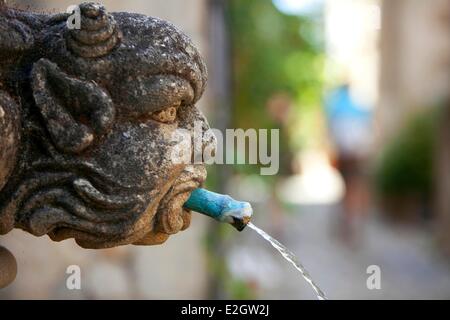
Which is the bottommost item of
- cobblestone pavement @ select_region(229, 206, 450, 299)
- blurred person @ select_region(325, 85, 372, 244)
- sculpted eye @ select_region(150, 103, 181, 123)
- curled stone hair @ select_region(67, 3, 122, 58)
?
sculpted eye @ select_region(150, 103, 181, 123)

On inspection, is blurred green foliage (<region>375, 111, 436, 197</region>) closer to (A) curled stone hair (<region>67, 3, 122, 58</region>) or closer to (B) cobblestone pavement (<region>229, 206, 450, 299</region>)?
(B) cobblestone pavement (<region>229, 206, 450, 299</region>)

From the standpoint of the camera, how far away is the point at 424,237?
910 centimetres

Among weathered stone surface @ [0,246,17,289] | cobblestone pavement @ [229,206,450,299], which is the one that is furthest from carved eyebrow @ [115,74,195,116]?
cobblestone pavement @ [229,206,450,299]

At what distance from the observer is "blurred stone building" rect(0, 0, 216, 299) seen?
Result: 3.42m

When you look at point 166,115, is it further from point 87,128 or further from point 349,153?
point 349,153

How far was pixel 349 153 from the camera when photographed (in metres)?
7.94

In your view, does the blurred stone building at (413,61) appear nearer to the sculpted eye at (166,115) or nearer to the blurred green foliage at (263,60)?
the blurred green foliage at (263,60)

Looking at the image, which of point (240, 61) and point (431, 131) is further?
point (431, 131)

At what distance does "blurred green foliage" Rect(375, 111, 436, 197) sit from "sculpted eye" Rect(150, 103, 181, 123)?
27.4 feet

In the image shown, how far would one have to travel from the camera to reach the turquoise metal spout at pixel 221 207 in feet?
5.44

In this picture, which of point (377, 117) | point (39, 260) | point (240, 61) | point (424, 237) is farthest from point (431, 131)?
point (39, 260)

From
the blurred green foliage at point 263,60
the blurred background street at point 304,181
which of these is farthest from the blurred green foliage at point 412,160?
the blurred green foliage at point 263,60

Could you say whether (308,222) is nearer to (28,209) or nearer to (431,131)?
(431,131)
